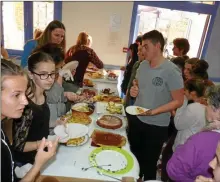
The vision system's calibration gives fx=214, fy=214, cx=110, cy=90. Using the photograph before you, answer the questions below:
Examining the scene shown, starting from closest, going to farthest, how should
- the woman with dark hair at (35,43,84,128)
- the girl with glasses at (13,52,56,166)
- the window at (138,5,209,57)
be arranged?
1. the girl with glasses at (13,52,56,166)
2. the woman with dark hair at (35,43,84,128)
3. the window at (138,5,209,57)

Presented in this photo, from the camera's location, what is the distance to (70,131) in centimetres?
167

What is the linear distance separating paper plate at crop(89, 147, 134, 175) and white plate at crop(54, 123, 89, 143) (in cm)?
21

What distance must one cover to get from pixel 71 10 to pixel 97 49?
2.77ft

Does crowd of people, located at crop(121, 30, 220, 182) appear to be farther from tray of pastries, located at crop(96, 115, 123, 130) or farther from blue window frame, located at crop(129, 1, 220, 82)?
blue window frame, located at crop(129, 1, 220, 82)

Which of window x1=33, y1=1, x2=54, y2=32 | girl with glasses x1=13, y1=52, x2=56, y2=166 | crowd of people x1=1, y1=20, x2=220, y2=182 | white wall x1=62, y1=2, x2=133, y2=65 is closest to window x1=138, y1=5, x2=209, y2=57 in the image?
white wall x1=62, y1=2, x2=133, y2=65

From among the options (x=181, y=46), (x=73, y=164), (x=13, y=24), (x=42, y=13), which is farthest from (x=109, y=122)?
(x=13, y=24)

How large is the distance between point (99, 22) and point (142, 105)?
2.44m

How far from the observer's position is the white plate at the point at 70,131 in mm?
1556

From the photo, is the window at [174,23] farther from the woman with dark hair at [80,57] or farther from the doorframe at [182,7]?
the woman with dark hair at [80,57]

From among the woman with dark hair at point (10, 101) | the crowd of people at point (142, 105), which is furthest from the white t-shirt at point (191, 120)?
the woman with dark hair at point (10, 101)

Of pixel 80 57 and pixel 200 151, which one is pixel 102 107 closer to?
pixel 80 57

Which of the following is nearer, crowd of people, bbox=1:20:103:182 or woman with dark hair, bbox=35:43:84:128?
crowd of people, bbox=1:20:103:182

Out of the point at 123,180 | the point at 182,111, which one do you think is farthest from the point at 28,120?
the point at 182,111

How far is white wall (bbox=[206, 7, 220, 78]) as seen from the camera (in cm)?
412
